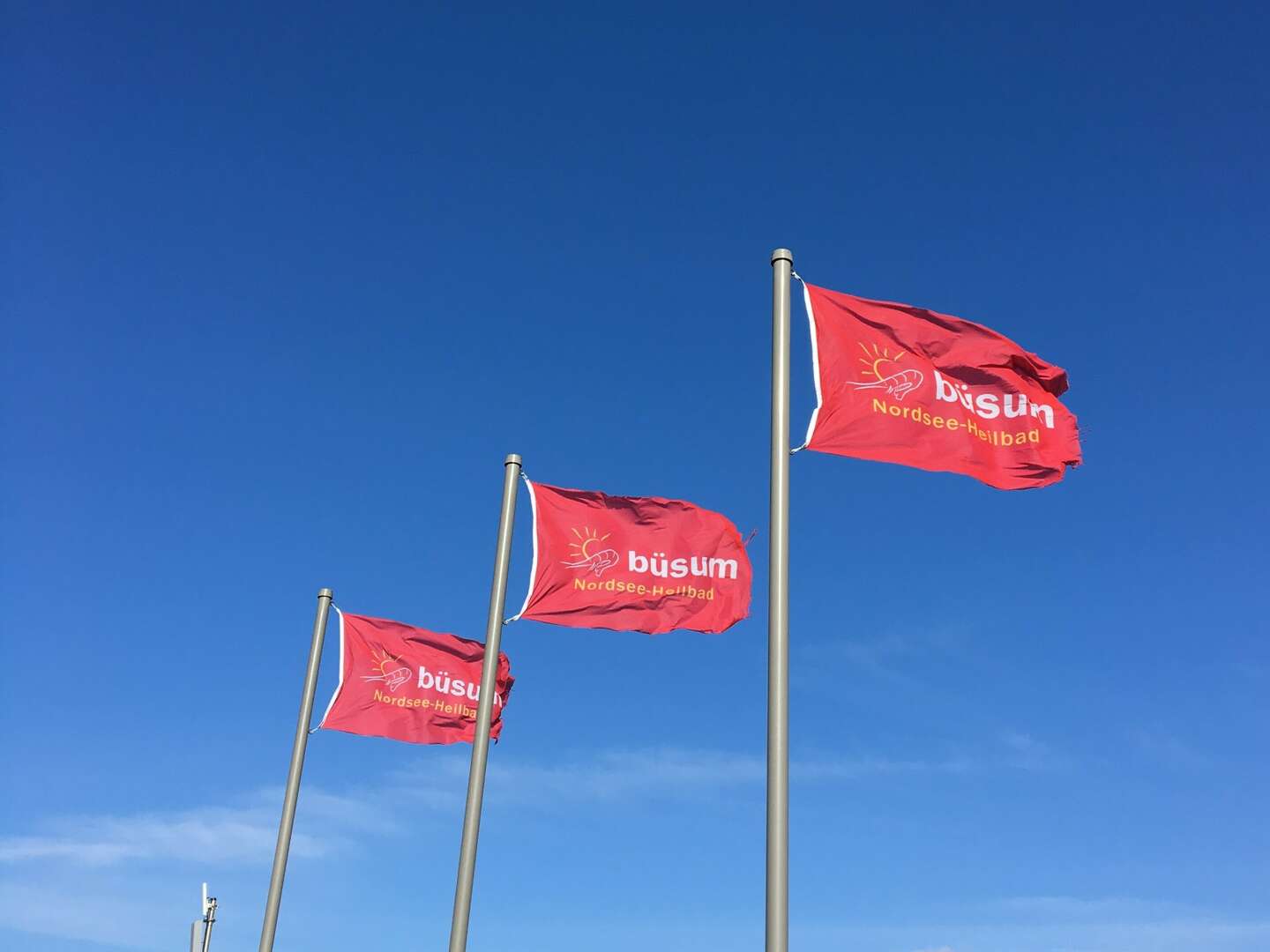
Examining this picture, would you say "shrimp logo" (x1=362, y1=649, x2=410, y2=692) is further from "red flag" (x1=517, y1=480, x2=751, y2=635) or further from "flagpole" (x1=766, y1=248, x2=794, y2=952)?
"flagpole" (x1=766, y1=248, x2=794, y2=952)

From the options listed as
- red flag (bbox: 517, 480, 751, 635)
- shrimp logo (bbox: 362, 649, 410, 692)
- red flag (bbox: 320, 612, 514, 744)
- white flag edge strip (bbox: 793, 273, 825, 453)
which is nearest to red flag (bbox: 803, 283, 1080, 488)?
white flag edge strip (bbox: 793, 273, 825, 453)

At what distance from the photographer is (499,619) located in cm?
1658

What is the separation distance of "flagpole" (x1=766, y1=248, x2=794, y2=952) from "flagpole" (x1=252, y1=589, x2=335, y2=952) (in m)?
13.6

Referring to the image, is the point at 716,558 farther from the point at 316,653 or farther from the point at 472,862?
the point at 316,653

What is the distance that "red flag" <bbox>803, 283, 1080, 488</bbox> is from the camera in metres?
11.7

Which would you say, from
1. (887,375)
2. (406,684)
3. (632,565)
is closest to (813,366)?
(887,375)

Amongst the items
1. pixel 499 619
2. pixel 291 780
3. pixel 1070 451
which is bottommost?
pixel 291 780

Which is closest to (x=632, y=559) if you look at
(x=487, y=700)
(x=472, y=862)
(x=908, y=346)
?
(x=487, y=700)

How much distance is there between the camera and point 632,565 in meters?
17.0

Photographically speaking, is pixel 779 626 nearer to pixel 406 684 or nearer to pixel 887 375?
pixel 887 375

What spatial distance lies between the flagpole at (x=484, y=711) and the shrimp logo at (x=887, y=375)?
22.3ft

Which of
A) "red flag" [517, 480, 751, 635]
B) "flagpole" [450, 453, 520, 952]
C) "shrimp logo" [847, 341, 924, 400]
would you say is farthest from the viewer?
"red flag" [517, 480, 751, 635]

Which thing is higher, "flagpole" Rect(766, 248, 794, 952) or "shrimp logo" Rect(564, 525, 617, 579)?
"shrimp logo" Rect(564, 525, 617, 579)

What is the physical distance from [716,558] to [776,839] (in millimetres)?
8201
